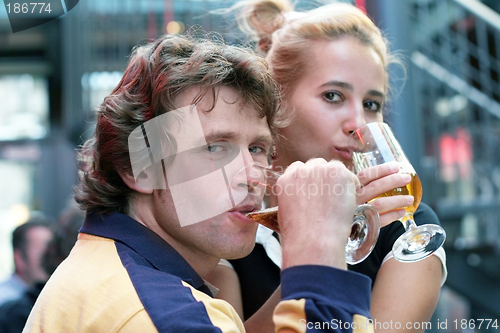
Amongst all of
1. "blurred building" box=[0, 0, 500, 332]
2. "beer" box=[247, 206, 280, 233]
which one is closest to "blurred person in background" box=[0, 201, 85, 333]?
"blurred building" box=[0, 0, 500, 332]

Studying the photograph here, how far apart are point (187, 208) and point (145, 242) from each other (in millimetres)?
130

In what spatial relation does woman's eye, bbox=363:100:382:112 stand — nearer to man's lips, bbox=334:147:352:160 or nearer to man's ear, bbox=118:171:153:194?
man's lips, bbox=334:147:352:160

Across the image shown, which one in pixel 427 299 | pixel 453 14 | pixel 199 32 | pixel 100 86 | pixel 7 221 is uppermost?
pixel 199 32

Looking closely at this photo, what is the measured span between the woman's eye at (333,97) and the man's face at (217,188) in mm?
403

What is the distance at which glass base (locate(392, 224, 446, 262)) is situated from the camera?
1.16 meters

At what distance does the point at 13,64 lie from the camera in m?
5.99

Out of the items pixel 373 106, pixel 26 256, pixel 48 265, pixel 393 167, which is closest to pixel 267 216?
pixel 393 167

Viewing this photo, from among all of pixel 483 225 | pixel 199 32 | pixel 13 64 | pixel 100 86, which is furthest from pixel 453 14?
pixel 13 64

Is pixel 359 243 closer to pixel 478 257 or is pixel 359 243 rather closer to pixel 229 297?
pixel 229 297

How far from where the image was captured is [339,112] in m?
1.54

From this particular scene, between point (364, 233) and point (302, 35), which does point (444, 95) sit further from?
point (364, 233)

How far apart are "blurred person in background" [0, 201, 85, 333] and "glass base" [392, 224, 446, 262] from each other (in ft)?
6.12

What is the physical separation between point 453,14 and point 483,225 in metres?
1.80

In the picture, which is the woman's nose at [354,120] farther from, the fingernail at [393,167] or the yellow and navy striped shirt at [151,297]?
the yellow and navy striped shirt at [151,297]
